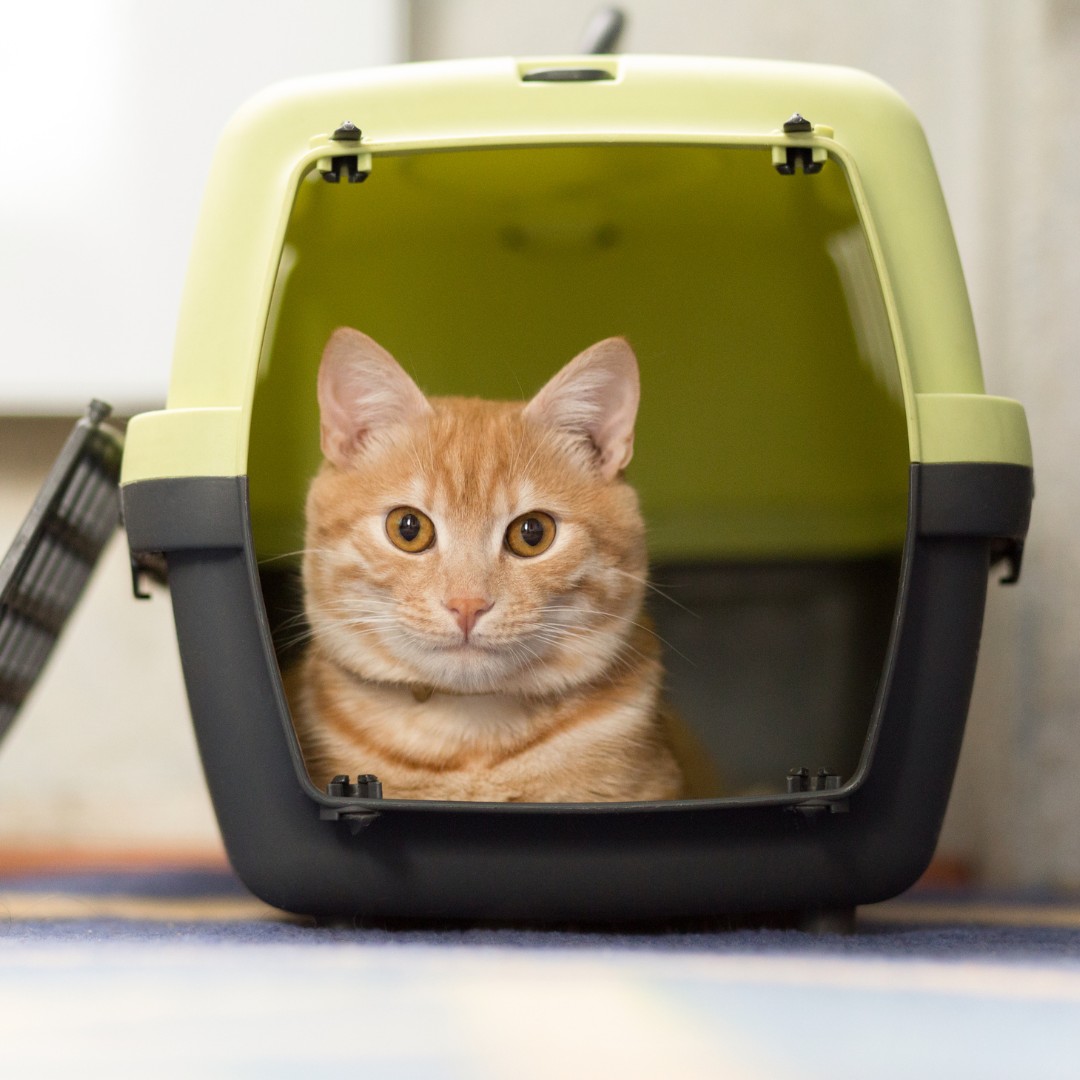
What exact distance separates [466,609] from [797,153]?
0.47 m

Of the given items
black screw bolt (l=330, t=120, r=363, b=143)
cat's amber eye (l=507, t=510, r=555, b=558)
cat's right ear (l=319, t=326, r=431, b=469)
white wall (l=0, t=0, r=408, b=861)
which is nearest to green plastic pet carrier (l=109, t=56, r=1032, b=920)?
black screw bolt (l=330, t=120, r=363, b=143)

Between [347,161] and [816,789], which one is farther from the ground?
[347,161]

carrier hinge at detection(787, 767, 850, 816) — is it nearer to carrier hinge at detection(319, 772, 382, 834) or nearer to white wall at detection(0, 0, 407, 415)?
carrier hinge at detection(319, 772, 382, 834)

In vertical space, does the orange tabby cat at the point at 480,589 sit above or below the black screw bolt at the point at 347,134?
below

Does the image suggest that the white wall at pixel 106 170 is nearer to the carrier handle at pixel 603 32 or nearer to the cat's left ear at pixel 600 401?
the carrier handle at pixel 603 32

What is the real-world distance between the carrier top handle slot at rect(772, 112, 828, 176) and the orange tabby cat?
20 cm

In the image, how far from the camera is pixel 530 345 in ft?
4.30

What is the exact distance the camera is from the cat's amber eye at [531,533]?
977mm

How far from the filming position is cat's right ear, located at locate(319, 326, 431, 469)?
96 cm

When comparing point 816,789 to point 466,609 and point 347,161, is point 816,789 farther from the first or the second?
point 347,161

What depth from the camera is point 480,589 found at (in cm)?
91

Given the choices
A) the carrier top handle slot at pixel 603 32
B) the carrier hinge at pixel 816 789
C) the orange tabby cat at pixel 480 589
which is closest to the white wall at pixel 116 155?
the carrier top handle slot at pixel 603 32

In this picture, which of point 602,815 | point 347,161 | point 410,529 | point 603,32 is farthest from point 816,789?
point 603,32

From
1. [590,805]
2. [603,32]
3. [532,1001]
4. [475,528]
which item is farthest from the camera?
[603,32]
